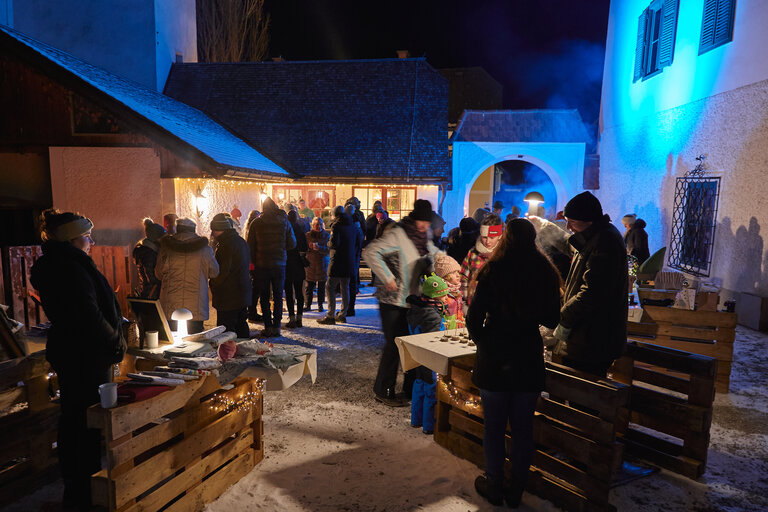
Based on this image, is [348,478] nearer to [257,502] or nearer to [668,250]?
[257,502]

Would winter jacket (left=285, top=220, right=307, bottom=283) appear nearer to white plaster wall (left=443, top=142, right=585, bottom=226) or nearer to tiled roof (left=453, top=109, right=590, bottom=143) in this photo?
white plaster wall (left=443, top=142, right=585, bottom=226)

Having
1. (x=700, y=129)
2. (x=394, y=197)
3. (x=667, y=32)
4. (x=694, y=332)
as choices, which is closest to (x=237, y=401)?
(x=694, y=332)

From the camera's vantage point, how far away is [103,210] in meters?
9.51

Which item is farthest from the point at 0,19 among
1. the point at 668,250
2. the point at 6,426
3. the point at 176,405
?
the point at 668,250

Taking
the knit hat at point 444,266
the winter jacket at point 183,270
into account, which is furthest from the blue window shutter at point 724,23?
the winter jacket at point 183,270

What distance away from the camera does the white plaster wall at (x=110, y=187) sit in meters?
9.37

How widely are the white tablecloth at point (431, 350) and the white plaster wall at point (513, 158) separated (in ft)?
44.2

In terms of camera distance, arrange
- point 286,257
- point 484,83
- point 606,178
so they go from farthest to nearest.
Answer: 1. point 484,83
2. point 606,178
3. point 286,257

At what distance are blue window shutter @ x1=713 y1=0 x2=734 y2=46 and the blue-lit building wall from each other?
13 cm

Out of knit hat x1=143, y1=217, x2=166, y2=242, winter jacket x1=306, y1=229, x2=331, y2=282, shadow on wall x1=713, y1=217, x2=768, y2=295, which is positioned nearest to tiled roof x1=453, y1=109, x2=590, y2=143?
shadow on wall x1=713, y1=217, x2=768, y2=295

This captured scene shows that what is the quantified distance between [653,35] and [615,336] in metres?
11.8

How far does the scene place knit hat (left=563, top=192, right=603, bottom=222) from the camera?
371 centimetres

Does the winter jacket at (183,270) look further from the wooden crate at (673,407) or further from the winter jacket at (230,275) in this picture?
the wooden crate at (673,407)

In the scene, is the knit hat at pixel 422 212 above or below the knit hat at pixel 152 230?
above
